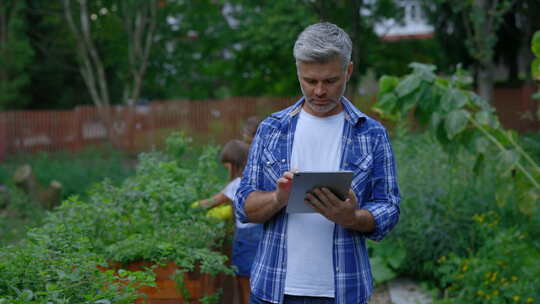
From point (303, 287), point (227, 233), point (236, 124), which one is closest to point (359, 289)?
point (303, 287)

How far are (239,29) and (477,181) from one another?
1648cm

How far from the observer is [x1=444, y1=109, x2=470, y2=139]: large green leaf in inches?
190

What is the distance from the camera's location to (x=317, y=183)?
225 cm

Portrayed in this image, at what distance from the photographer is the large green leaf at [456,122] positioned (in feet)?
15.8

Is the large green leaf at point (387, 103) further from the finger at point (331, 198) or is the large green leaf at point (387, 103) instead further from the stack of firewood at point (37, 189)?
the stack of firewood at point (37, 189)

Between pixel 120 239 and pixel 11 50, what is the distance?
749 inches

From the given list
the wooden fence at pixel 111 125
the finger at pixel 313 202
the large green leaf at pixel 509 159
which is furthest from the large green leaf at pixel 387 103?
the wooden fence at pixel 111 125

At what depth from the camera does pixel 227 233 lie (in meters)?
4.60

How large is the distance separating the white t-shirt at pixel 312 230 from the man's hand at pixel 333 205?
0.49 ft

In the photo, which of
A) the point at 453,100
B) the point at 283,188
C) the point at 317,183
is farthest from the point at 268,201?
the point at 453,100

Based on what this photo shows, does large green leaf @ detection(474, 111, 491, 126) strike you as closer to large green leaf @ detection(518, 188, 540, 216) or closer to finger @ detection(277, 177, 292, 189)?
large green leaf @ detection(518, 188, 540, 216)

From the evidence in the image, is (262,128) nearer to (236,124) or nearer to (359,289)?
(359,289)

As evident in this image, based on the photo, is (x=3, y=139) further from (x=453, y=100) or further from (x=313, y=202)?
(x=313, y=202)

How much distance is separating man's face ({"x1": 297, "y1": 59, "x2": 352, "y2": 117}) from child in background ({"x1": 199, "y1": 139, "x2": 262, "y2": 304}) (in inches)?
69.6
